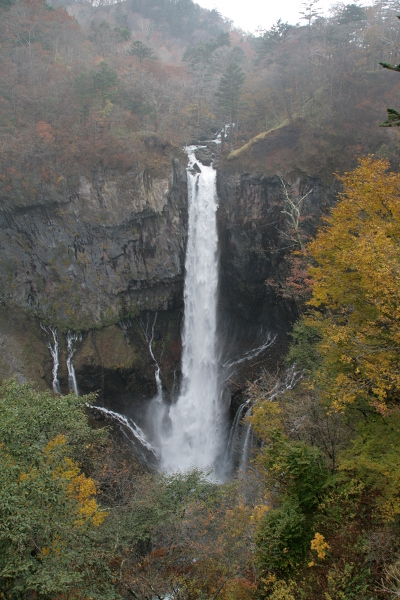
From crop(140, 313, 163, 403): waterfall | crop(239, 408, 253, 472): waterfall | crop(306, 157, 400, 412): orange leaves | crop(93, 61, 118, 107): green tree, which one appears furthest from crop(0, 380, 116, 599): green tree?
crop(93, 61, 118, 107): green tree

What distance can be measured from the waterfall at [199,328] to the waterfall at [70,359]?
20.0 feet

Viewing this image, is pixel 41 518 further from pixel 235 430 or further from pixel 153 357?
pixel 153 357

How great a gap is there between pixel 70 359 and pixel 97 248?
7078 mm

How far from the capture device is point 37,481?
25.2 ft

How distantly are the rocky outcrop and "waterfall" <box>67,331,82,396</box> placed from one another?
783 mm

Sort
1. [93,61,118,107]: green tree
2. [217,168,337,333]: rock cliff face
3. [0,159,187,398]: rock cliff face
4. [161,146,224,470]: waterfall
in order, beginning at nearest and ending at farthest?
[217,168,337,333]: rock cliff face, [161,146,224,470]: waterfall, [0,159,187,398]: rock cliff face, [93,61,118,107]: green tree

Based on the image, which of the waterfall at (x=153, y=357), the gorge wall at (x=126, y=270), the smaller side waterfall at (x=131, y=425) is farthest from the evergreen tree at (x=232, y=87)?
the smaller side waterfall at (x=131, y=425)

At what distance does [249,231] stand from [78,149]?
38.0ft

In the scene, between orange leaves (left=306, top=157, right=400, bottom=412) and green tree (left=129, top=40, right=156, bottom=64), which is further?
green tree (left=129, top=40, right=156, bottom=64)

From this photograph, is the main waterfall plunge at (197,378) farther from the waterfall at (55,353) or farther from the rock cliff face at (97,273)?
the rock cliff face at (97,273)

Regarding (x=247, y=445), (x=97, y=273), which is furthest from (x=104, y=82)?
(x=247, y=445)

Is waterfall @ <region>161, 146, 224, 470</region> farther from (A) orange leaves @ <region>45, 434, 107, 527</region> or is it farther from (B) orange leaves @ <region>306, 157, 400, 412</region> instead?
(B) orange leaves @ <region>306, 157, 400, 412</region>

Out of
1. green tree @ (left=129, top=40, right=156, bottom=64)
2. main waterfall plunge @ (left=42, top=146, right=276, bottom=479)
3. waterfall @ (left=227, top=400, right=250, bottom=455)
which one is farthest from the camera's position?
green tree @ (left=129, top=40, right=156, bottom=64)

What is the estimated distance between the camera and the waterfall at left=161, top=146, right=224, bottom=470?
859 inches
